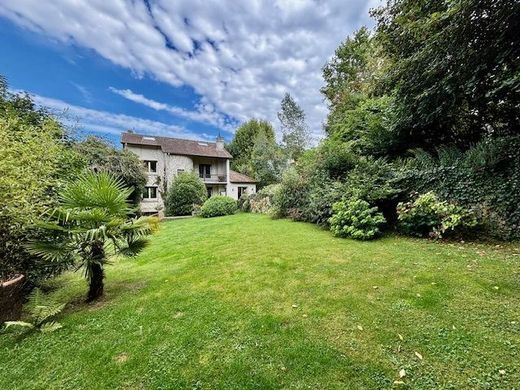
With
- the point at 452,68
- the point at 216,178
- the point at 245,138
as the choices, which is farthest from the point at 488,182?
the point at 245,138

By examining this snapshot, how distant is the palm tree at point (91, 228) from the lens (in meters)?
3.75

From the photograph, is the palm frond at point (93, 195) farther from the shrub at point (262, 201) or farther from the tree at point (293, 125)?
the tree at point (293, 125)

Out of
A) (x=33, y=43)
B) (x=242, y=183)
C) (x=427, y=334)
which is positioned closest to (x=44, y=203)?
(x=427, y=334)

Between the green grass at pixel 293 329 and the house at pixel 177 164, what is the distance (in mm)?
18410

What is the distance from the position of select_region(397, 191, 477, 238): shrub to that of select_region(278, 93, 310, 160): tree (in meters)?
21.7

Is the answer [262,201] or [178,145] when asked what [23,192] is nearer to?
[262,201]

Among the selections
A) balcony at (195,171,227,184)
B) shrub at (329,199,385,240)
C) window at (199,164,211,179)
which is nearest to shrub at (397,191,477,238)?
shrub at (329,199,385,240)

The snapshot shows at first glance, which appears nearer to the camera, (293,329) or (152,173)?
(293,329)

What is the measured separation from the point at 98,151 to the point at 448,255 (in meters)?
19.2

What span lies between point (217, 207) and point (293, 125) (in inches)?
636

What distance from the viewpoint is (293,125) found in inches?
1136

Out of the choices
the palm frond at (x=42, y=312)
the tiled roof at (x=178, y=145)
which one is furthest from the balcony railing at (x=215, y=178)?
the palm frond at (x=42, y=312)

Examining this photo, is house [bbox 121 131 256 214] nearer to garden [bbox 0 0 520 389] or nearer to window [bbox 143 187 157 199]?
window [bbox 143 187 157 199]

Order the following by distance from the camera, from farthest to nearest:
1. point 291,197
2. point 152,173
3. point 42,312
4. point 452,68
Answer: point 152,173
point 291,197
point 452,68
point 42,312
